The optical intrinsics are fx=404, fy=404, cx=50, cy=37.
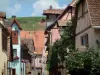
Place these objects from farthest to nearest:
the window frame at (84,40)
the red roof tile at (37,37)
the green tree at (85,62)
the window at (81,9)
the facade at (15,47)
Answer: the red roof tile at (37,37), the facade at (15,47), the window at (81,9), the window frame at (84,40), the green tree at (85,62)

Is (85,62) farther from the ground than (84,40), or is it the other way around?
(84,40)

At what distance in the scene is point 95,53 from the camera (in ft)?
88.9

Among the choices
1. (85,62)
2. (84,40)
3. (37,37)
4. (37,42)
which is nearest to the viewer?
(85,62)

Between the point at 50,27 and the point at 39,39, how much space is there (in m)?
53.9

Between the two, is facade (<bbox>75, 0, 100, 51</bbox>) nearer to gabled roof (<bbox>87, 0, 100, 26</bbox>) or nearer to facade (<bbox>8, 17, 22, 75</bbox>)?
gabled roof (<bbox>87, 0, 100, 26</bbox>)

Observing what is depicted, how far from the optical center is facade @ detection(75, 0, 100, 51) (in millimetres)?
29328

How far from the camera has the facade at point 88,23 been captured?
96.2 feet

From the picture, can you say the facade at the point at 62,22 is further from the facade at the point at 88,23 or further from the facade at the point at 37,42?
the facade at the point at 37,42

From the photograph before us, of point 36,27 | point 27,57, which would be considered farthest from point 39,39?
point 27,57

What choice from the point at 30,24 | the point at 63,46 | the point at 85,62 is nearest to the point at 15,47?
the point at 63,46

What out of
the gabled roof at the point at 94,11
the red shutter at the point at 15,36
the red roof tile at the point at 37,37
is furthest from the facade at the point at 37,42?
the gabled roof at the point at 94,11

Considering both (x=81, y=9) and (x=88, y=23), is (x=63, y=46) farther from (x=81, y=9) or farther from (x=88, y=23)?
(x=88, y=23)

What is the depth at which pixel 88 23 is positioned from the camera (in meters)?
31.2

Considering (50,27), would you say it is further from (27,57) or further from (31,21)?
(31,21)
